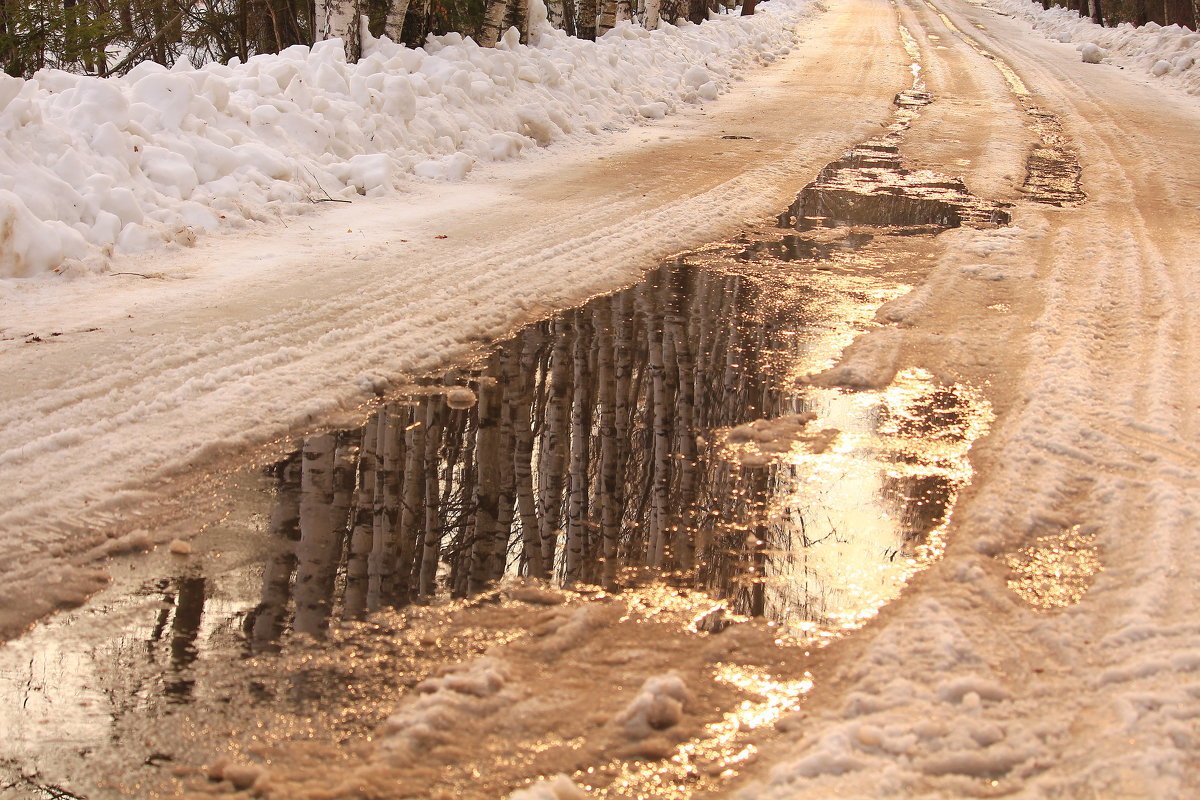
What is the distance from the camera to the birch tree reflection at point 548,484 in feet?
10.7

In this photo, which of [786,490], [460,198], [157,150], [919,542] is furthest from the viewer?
[460,198]

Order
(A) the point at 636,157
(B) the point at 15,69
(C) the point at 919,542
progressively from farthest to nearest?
(B) the point at 15,69 < (A) the point at 636,157 < (C) the point at 919,542

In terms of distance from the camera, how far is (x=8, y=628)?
286 cm

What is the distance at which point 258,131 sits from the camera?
812cm

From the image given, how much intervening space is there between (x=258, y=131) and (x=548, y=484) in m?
5.33

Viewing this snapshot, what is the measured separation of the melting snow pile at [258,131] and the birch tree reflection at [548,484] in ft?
8.87

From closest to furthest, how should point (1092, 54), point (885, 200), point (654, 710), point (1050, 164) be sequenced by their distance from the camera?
point (654, 710), point (885, 200), point (1050, 164), point (1092, 54)

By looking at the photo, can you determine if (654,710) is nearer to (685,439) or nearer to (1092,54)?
(685,439)

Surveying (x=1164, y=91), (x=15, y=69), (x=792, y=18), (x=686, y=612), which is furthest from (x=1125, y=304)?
(x=792, y=18)

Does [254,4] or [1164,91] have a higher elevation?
[254,4]

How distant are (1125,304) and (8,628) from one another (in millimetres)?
5351

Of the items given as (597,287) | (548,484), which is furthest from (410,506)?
(597,287)

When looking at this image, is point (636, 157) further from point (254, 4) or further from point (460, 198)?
point (254, 4)

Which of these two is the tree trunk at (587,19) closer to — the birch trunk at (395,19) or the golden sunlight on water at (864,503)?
the birch trunk at (395,19)
